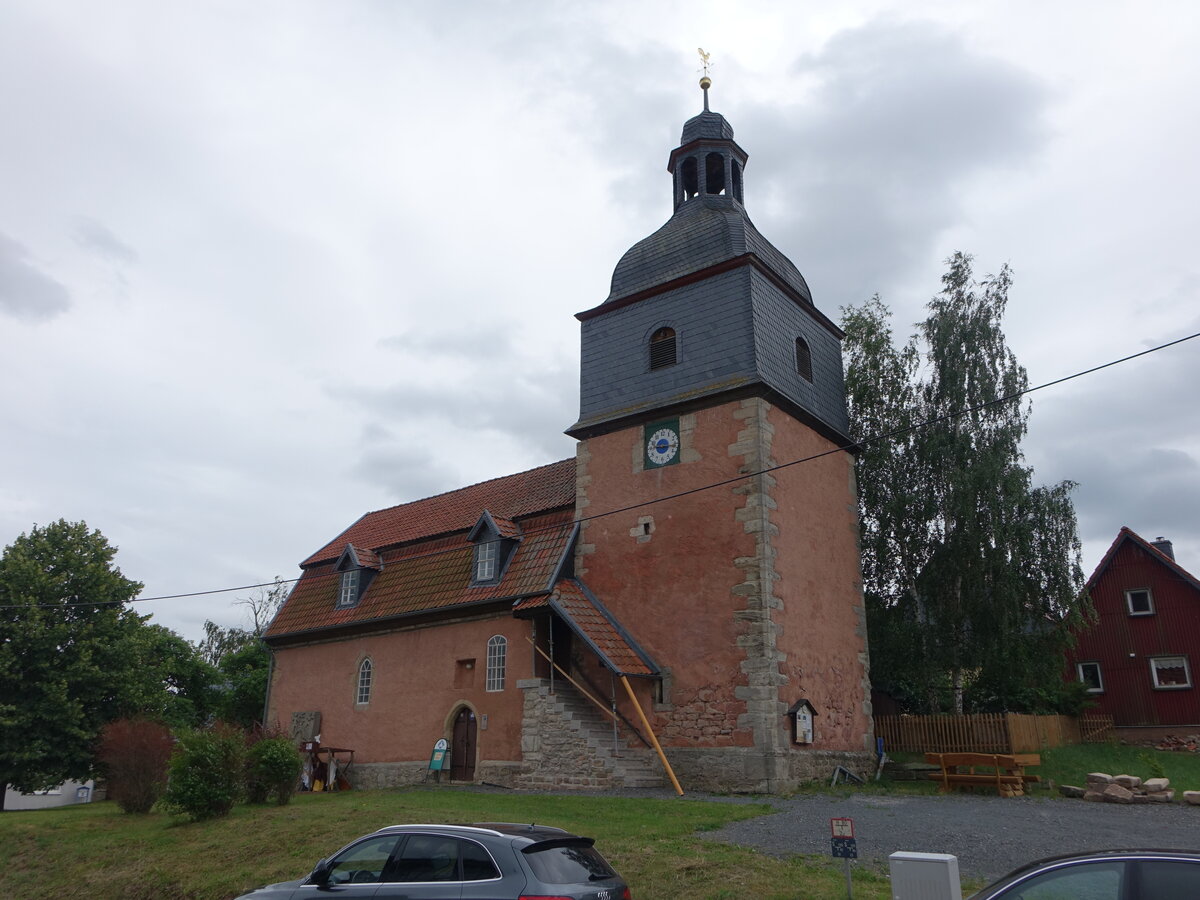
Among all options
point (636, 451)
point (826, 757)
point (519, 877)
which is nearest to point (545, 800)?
point (826, 757)

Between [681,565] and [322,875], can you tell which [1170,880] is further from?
[681,565]

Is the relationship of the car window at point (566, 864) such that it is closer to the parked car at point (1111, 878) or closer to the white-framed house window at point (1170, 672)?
the parked car at point (1111, 878)

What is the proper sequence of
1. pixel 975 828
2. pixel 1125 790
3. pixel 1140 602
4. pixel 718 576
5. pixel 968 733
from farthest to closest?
pixel 1140 602 < pixel 968 733 < pixel 718 576 < pixel 1125 790 < pixel 975 828

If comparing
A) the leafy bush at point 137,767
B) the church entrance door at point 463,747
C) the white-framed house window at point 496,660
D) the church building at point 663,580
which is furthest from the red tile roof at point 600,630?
the leafy bush at point 137,767

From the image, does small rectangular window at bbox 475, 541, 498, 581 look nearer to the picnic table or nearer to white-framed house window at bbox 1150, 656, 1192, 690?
the picnic table

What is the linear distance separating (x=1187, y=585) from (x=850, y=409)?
1324cm

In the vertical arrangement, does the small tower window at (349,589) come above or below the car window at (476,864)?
above

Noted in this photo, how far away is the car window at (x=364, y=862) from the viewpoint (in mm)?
7898

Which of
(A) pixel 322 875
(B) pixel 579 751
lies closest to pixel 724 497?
(B) pixel 579 751

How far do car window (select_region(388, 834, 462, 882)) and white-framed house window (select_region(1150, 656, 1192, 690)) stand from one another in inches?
1181

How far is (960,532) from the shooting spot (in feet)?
78.7

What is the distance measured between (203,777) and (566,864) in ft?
38.6

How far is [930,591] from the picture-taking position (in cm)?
2433

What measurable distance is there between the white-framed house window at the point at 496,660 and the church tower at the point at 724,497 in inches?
97.4
